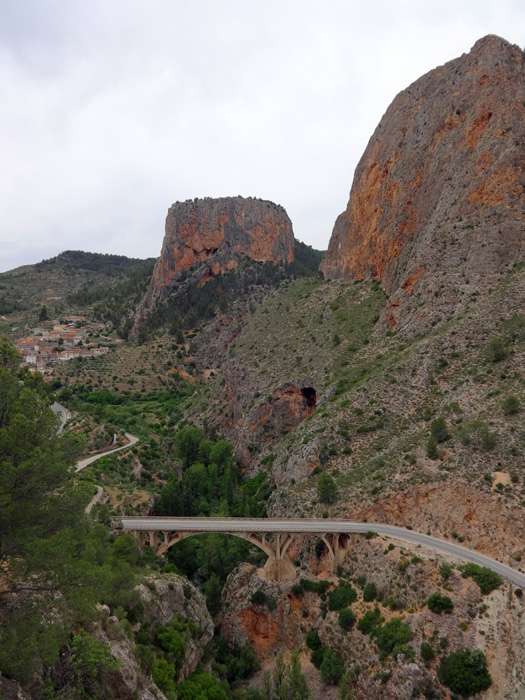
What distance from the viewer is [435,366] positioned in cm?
4269

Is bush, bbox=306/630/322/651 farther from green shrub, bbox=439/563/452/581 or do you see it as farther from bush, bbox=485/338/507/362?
bush, bbox=485/338/507/362

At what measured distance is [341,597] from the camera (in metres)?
29.0

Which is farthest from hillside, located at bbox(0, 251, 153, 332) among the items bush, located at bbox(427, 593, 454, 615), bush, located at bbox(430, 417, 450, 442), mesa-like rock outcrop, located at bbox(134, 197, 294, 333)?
bush, located at bbox(427, 593, 454, 615)

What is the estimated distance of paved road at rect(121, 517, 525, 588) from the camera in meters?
28.0

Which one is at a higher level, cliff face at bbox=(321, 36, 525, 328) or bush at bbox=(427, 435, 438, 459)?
cliff face at bbox=(321, 36, 525, 328)

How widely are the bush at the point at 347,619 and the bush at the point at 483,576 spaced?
306 inches

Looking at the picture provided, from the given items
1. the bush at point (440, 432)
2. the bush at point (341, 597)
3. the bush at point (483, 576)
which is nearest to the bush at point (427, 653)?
the bush at point (483, 576)

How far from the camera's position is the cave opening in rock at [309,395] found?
57.1m

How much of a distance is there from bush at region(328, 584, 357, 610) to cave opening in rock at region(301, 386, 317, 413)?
28733mm

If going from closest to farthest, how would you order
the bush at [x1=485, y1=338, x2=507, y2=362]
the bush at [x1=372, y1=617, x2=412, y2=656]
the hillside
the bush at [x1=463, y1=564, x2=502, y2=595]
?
the bush at [x1=372, y1=617, x2=412, y2=656], the bush at [x1=463, y1=564, x2=502, y2=595], the bush at [x1=485, y1=338, x2=507, y2=362], the hillside

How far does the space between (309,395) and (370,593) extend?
31643 millimetres

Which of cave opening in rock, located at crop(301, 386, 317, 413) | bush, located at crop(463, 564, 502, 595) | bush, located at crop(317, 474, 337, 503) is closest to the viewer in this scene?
bush, located at crop(463, 564, 502, 595)

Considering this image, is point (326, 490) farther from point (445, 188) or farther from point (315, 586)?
point (445, 188)

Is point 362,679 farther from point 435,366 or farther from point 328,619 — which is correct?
point 435,366
